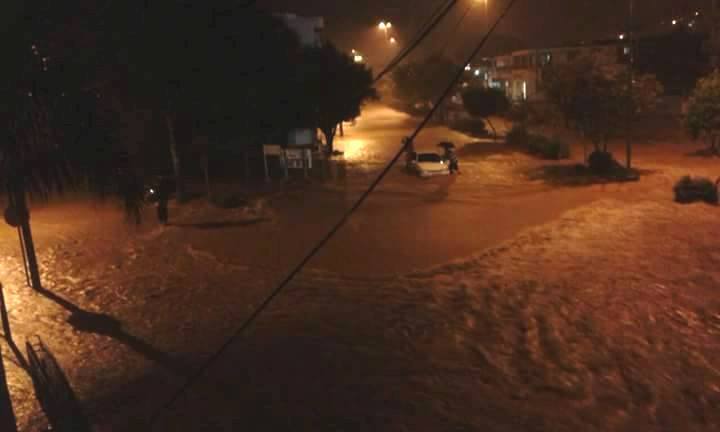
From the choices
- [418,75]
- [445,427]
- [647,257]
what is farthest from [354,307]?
[418,75]

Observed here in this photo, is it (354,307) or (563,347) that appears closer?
(563,347)

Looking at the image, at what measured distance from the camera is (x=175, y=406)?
8.86 m

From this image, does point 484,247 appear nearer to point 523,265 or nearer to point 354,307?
point 523,265

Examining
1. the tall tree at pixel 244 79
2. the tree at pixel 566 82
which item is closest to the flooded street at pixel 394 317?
the tall tree at pixel 244 79

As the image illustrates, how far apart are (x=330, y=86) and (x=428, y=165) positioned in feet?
31.2

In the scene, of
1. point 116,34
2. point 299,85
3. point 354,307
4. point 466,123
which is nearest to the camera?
point 116,34

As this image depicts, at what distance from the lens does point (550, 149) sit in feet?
109

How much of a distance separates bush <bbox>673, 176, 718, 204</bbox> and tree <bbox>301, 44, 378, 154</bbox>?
61.1 feet

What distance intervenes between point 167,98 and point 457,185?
1164cm

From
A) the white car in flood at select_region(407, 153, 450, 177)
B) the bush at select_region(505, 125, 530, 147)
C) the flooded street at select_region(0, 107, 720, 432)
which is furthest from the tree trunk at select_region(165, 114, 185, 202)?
the bush at select_region(505, 125, 530, 147)

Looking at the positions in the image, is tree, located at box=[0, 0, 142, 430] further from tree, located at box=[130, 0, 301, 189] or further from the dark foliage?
the dark foliage

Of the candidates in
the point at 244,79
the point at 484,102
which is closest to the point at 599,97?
the point at 244,79

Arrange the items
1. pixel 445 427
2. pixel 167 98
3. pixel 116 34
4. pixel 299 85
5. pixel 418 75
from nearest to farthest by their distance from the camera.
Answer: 1. pixel 445 427
2. pixel 116 34
3. pixel 167 98
4. pixel 299 85
5. pixel 418 75

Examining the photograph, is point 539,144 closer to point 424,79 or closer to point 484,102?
point 484,102
